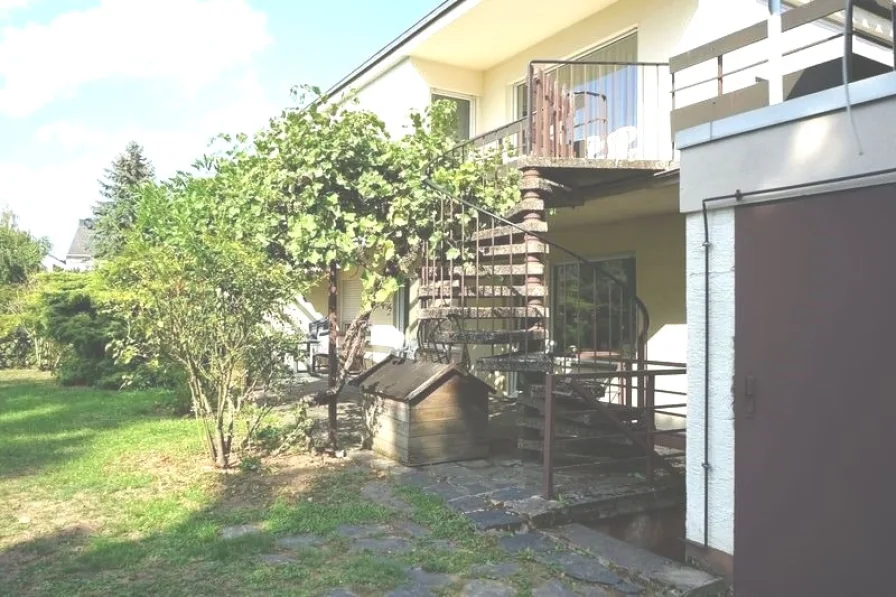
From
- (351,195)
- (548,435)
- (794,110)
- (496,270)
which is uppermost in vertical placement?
(351,195)

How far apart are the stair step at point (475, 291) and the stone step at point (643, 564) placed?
232 cm

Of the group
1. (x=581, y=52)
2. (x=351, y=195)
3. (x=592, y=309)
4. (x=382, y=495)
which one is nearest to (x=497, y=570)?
(x=382, y=495)

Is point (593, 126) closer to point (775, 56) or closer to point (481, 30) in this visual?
Result: point (481, 30)

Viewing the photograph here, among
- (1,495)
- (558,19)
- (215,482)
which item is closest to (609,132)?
(558,19)

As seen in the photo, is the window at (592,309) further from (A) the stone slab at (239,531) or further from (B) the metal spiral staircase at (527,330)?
(A) the stone slab at (239,531)

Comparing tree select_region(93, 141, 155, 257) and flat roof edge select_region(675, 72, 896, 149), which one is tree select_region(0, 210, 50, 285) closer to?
tree select_region(93, 141, 155, 257)

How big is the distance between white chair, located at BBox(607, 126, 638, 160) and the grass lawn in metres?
5.23

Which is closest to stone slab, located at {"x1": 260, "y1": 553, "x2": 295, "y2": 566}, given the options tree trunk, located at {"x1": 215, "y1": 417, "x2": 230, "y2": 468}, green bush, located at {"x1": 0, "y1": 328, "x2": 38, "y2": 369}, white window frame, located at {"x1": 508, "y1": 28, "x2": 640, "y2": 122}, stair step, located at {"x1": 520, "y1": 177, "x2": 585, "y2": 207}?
tree trunk, located at {"x1": 215, "y1": 417, "x2": 230, "y2": 468}

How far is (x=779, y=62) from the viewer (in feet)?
13.2

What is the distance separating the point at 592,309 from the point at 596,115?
2.76 m

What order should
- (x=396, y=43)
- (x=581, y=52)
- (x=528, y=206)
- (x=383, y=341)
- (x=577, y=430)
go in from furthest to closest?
(x=383, y=341) < (x=396, y=43) < (x=581, y=52) < (x=528, y=206) < (x=577, y=430)

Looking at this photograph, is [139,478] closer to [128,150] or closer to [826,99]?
[826,99]

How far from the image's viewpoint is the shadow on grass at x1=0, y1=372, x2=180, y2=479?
6918 mm

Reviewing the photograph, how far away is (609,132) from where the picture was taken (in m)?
8.83
